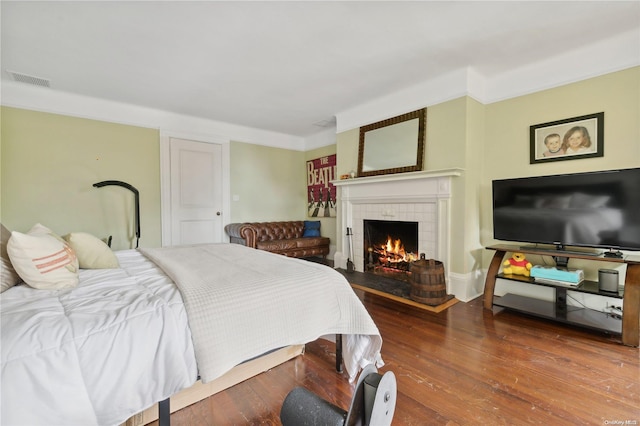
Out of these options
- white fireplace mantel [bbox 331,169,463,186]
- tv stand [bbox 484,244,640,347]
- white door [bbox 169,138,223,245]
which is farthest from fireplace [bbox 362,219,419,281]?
white door [bbox 169,138,223,245]

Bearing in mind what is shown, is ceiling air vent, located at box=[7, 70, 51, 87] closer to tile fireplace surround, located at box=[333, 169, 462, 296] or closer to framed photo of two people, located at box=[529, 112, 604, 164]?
tile fireplace surround, located at box=[333, 169, 462, 296]

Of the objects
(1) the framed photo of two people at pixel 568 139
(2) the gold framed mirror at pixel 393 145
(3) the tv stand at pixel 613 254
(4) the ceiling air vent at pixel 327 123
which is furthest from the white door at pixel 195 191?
(3) the tv stand at pixel 613 254

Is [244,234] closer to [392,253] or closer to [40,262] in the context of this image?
[392,253]

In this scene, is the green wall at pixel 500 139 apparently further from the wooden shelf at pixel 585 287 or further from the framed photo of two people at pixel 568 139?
the wooden shelf at pixel 585 287

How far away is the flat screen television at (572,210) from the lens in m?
2.27

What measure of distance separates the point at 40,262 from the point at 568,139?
13.6 feet

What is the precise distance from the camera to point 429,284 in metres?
2.94

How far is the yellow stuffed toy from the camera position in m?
Answer: 2.77

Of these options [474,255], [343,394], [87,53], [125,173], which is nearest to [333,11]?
[87,53]

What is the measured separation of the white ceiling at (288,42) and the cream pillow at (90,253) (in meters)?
1.68

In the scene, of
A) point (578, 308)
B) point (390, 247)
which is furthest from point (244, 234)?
point (578, 308)

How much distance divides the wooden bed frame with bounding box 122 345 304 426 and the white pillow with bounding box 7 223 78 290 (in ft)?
2.36

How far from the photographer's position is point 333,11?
212cm

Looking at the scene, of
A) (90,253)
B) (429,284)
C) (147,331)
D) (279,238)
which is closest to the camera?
(147,331)
